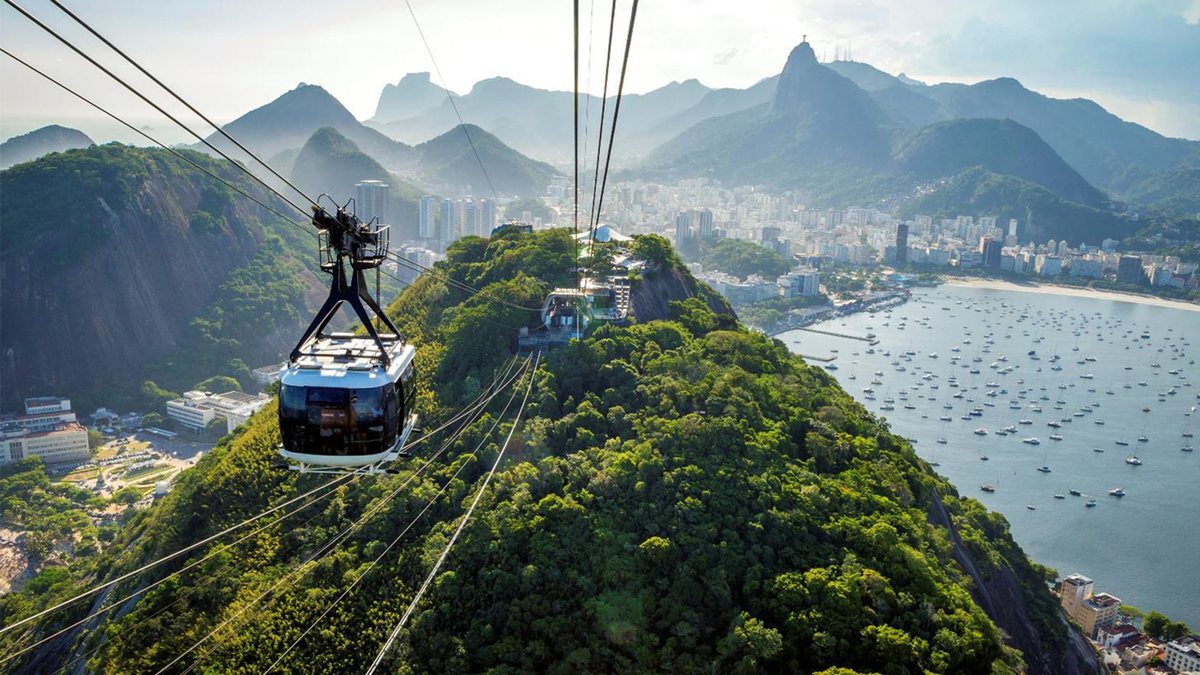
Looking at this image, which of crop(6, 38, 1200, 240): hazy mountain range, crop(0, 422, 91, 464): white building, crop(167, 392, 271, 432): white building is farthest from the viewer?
crop(6, 38, 1200, 240): hazy mountain range

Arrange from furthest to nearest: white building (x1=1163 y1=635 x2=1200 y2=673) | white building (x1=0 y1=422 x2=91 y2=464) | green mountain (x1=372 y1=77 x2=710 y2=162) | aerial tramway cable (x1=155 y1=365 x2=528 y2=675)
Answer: green mountain (x1=372 y1=77 x2=710 y2=162) → white building (x1=0 y1=422 x2=91 y2=464) → white building (x1=1163 y1=635 x2=1200 y2=673) → aerial tramway cable (x1=155 y1=365 x2=528 y2=675)

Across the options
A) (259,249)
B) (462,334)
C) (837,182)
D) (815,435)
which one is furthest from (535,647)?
(837,182)

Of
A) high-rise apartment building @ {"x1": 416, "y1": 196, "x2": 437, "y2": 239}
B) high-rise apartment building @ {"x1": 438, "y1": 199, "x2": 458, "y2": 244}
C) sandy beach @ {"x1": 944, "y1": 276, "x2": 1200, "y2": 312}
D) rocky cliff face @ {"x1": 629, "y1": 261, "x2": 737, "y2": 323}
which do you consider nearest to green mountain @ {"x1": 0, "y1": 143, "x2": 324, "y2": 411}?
high-rise apartment building @ {"x1": 416, "y1": 196, "x2": 437, "y2": 239}

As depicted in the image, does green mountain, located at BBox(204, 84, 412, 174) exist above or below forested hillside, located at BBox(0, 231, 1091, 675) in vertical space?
above

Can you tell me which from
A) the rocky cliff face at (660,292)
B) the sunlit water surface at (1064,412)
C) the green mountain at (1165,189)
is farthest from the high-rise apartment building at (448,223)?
the green mountain at (1165,189)

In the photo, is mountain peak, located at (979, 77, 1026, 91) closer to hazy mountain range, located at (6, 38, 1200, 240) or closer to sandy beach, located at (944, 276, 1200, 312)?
hazy mountain range, located at (6, 38, 1200, 240)

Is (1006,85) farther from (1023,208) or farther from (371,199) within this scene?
(371,199)

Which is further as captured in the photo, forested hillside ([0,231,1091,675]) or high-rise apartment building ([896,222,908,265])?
high-rise apartment building ([896,222,908,265])
